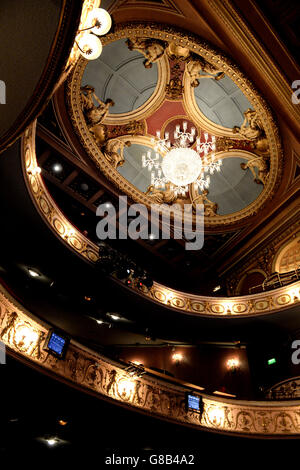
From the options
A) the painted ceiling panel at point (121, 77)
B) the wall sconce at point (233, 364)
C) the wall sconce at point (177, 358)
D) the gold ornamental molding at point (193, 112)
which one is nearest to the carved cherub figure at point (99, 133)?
the gold ornamental molding at point (193, 112)

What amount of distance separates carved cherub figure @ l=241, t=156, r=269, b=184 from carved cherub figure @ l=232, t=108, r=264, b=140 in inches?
31.0

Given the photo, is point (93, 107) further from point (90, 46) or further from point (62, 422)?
point (62, 422)

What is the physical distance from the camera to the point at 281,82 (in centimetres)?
819

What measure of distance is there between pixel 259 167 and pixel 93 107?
214 inches

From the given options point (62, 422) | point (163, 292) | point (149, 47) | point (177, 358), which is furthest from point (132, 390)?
point (149, 47)

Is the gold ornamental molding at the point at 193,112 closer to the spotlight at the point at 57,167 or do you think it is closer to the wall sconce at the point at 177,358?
the spotlight at the point at 57,167

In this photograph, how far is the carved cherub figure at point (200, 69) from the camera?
9.30 m

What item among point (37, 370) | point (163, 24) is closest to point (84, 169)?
point (163, 24)

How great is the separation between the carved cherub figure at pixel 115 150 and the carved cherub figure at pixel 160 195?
150 cm

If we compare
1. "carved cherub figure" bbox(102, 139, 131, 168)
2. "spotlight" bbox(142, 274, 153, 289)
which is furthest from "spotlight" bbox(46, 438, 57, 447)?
"carved cherub figure" bbox(102, 139, 131, 168)

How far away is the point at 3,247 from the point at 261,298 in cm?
758
